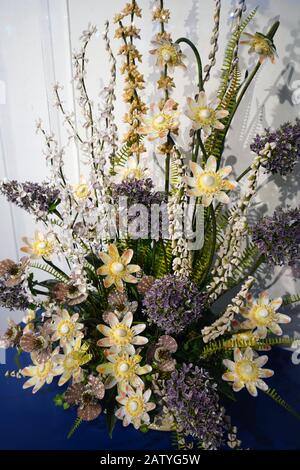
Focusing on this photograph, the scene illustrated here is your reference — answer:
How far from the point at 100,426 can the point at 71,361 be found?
21cm

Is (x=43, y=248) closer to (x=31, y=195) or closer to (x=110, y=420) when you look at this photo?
(x=31, y=195)

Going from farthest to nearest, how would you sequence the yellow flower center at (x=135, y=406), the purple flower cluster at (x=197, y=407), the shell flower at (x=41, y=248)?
the shell flower at (x=41, y=248) → the yellow flower center at (x=135, y=406) → the purple flower cluster at (x=197, y=407)

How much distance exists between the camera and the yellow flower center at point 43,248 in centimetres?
84

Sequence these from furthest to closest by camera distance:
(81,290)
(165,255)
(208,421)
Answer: (165,255) → (81,290) → (208,421)

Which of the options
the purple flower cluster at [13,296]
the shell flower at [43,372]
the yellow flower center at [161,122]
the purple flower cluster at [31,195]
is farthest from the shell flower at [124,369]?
the yellow flower center at [161,122]

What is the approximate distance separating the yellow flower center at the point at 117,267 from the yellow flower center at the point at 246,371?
11.3 inches

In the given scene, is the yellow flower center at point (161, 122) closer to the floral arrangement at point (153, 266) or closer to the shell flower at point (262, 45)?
the floral arrangement at point (153, 266)

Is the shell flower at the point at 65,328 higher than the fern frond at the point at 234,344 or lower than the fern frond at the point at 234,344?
higher

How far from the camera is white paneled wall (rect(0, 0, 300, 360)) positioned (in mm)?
885

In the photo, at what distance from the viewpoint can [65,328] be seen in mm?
762
